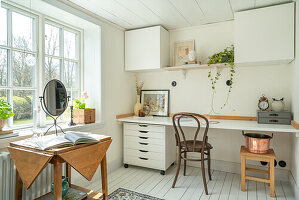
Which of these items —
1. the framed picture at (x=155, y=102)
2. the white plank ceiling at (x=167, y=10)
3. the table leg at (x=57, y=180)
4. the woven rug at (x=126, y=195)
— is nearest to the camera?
the table leg at (x=57, y=180)

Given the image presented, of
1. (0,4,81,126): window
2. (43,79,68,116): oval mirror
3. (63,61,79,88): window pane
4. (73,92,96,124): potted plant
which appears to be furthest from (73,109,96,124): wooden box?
(43,79,68,116): oval mirror

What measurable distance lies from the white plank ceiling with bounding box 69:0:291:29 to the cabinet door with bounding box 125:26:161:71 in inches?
6.7

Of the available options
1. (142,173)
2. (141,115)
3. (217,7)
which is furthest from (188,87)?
(142,173)

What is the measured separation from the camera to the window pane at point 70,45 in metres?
2.72

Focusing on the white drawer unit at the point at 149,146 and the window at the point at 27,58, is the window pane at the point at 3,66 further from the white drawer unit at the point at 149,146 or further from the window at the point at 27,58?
the white drawer unit at the point at 149,146

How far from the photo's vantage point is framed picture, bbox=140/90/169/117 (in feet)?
11.7

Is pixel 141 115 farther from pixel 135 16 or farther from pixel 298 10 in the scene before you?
pixel 298 10

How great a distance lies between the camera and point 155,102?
11.9 ft

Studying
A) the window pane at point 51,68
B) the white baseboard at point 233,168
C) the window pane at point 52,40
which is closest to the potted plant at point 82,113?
the window pane at point 51,68

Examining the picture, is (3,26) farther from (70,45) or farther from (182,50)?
(182,50)

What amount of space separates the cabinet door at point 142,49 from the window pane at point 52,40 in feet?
3.87

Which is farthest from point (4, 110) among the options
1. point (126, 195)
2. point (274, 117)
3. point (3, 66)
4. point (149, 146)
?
point (274, 117)

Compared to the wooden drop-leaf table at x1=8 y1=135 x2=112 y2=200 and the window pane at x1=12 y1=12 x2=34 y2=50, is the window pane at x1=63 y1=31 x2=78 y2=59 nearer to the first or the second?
the window pane at x1=12 y1=12 x2=34 y2=50

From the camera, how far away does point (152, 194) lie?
2434 mm
